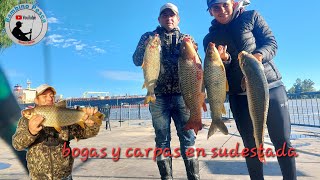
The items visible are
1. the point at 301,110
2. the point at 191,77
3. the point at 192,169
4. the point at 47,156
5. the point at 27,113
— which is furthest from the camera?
the point at 301,110

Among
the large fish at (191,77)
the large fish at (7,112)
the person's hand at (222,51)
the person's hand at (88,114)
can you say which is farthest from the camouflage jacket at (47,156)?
the person's hand at (222,51)

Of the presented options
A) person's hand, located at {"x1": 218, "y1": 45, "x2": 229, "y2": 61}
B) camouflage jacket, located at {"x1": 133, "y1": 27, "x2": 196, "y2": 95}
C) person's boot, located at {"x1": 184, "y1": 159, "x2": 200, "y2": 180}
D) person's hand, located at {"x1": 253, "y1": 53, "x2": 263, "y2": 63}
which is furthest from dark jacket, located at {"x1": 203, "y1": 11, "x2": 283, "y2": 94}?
person's boot, located at {"x1": 184, "y1": 159, "x2": 200, "y2": 180}

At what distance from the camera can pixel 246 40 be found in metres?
3.36

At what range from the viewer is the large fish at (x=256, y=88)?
108 inches

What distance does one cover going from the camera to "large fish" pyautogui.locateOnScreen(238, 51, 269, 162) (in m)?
2.74

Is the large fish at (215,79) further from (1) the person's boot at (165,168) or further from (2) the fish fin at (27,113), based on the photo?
(2) the fish fin at (27,113)

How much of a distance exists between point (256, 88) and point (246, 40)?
33.1 inches

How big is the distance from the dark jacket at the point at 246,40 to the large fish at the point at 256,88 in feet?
1.54

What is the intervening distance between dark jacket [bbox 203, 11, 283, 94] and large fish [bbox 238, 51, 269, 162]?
0.47m

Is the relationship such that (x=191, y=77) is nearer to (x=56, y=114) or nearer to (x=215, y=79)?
(x=215, y=79)

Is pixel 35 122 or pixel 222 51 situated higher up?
pixel 222 51

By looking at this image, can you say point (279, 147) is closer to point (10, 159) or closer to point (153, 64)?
point (153, 64)

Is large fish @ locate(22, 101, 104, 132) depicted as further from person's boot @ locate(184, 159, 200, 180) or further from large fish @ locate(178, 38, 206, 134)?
person's boot @ locate(184, 159, 200, 180)

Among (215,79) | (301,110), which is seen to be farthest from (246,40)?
(301,110)
